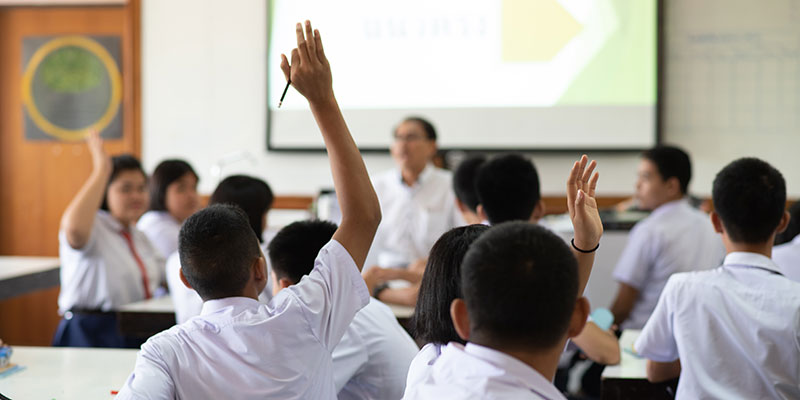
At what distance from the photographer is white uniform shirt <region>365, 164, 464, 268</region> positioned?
3932 mm

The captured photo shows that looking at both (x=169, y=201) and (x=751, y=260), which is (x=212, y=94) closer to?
(x=169, y=201)

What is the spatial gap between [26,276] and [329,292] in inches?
88.1

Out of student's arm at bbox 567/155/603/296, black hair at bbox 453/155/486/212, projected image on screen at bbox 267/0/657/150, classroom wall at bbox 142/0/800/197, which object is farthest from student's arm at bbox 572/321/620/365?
classroom wall at bbox 142/0/800/197

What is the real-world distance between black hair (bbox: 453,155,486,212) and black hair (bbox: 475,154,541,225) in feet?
1.24

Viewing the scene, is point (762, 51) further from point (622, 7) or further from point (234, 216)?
point (234, 216)

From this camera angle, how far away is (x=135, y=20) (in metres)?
4.93

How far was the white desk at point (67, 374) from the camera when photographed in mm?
1688

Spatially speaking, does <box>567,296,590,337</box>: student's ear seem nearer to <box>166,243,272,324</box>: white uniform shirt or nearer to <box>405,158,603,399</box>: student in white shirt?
<box>405,158,603,399</box>: student in white shirt

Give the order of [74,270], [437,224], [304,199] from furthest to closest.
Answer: [304,199] → [437,224] → [74,270]

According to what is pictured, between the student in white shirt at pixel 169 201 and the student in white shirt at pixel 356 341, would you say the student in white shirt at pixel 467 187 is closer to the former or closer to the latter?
the student in white shirt at pixel 356 341

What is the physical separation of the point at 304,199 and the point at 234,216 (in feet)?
11.1

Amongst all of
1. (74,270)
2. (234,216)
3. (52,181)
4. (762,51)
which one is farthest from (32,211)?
(762,51)

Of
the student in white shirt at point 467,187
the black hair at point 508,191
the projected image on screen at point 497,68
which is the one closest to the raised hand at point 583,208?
the black hair at point 508,191

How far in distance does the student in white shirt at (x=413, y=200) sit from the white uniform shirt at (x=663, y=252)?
3.22 ft
